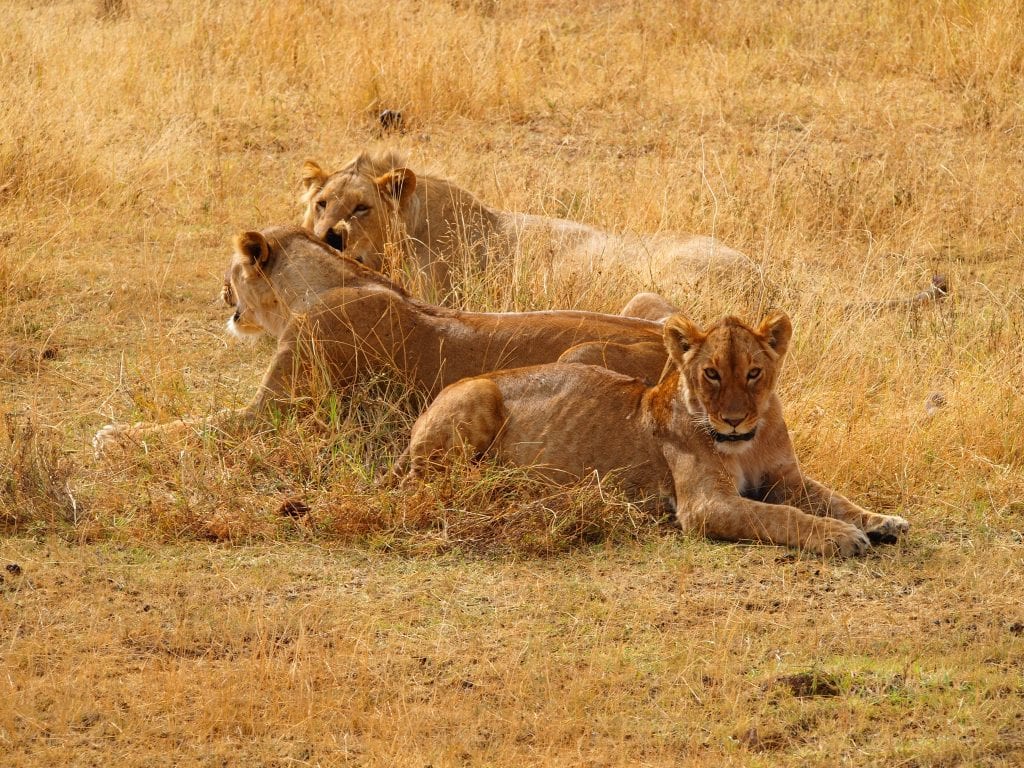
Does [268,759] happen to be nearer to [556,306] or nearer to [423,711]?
[423,711]

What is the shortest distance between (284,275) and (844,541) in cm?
291

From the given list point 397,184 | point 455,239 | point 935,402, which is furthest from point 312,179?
point 935,402

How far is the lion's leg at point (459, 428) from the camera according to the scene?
20.1 ft

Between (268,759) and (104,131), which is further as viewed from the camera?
(104,131)

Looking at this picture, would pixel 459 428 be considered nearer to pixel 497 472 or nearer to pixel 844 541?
pixel 497 472

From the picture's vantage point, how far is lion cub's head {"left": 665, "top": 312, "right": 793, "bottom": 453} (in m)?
5.73

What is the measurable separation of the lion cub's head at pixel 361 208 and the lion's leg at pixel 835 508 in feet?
11.2

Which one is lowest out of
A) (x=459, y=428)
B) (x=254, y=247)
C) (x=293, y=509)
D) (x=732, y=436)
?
(x=293, y=509)

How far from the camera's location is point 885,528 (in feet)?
18.8

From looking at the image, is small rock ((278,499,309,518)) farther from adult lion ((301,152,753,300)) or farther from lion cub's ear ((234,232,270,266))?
adult lion ((301,152,753,300))

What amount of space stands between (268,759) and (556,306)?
4.17m

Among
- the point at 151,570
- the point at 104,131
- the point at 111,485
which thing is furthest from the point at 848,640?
the point at 104,131

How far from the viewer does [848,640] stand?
4992 mm

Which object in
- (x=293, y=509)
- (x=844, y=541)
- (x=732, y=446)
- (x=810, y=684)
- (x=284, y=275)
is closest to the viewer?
(x=810, y=684)
